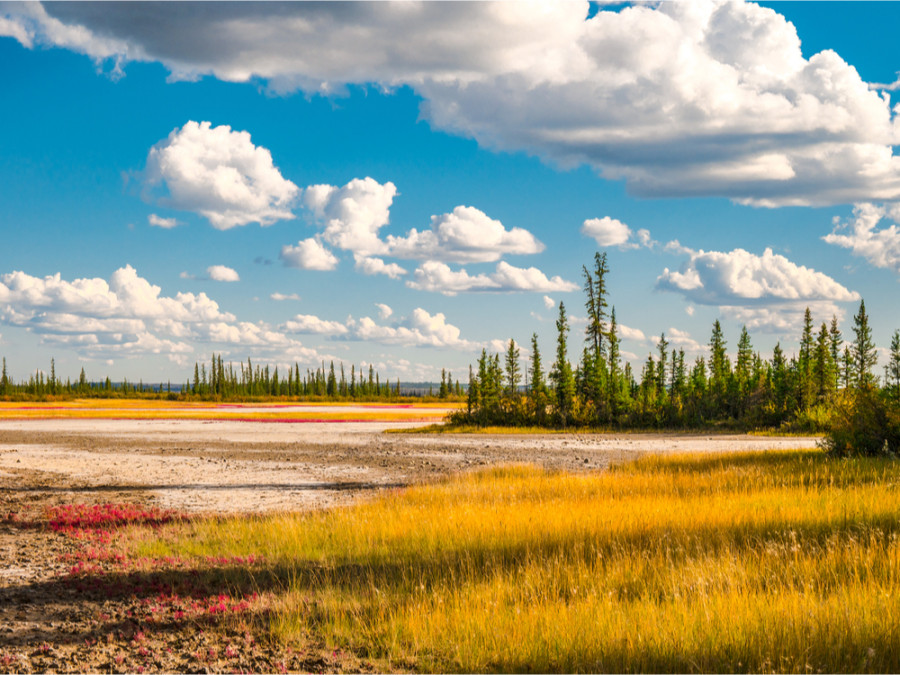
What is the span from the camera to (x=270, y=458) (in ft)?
95.9

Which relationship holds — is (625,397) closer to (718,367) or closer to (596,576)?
(718,367)

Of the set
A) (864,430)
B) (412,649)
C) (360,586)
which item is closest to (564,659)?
(412,649)

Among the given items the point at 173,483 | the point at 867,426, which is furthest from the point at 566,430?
the point at 173,483

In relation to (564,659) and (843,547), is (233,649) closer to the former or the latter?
(564,659)

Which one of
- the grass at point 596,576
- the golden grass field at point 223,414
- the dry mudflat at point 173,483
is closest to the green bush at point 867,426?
the grass at point 596,576

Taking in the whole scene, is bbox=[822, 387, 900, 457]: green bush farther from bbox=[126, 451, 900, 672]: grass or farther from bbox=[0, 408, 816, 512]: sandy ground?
bbox=[0, 408, 816, 512]: sandy ground

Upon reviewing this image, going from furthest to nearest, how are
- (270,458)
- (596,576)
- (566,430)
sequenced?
(566,430) < (270,458) < (596,576)

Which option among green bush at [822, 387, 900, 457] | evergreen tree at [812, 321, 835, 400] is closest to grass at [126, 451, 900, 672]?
green bush at [822, 387, 900, 457]

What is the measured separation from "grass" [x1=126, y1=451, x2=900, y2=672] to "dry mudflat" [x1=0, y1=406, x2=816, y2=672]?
1.25m

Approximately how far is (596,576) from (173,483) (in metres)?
17.6

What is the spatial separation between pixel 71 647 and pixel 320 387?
190524 mm

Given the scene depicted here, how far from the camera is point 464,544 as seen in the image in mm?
10609

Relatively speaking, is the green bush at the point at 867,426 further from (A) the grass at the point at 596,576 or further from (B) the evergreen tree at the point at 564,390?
(B) the evergreen tree at the point at 564,390

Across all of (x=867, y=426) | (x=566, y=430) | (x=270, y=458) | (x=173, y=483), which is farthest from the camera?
(x=566, y=430)
